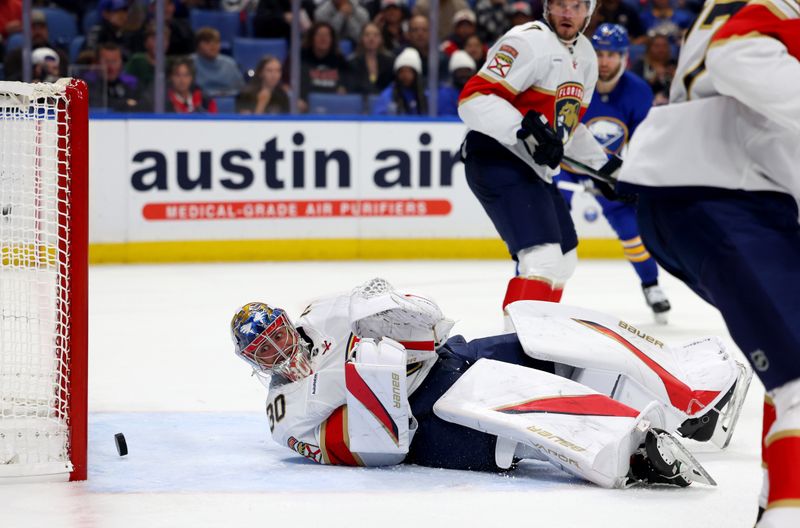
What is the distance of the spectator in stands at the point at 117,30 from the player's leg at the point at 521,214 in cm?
380

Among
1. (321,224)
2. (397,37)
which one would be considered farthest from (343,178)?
(397,37)

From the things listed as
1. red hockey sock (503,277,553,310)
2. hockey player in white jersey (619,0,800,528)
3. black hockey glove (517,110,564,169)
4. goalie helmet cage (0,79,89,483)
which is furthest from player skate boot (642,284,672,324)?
hockey player in white jersey (619,0,800,528)

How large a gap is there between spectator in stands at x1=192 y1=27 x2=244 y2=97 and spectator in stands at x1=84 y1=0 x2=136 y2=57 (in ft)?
1.24

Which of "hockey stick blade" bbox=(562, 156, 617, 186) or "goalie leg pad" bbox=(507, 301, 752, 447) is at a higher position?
"hockey stick blade" bbox=(562, 156, 617, 186)

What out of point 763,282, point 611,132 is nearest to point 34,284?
point 763,282

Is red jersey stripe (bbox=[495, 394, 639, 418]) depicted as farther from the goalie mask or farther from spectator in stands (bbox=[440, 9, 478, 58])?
spectator in stands (bbox=[440, 9, 478, 58])

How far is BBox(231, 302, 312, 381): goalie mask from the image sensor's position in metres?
3.11

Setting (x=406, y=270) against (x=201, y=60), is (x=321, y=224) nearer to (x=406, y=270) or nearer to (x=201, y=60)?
(x=406, y=270)

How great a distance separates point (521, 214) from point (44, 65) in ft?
13.6

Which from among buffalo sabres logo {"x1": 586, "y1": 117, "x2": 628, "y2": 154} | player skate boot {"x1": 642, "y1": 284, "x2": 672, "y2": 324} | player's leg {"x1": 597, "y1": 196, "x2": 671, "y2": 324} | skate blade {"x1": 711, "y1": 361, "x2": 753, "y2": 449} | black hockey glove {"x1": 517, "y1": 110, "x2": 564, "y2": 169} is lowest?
player skate boot {"x1": 642, "y1": 284, "x2": 672, "y2": 324}

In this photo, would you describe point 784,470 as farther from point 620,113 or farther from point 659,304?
point 620,113

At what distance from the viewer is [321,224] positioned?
7.93 meters

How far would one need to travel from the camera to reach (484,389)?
3.09 meters

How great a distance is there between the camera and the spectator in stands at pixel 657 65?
8.11 meters
